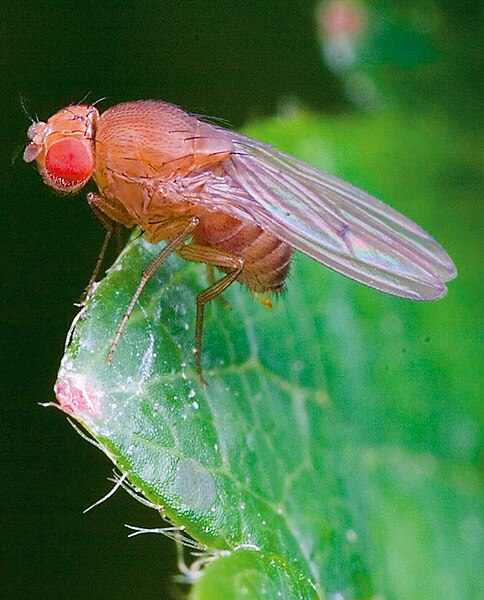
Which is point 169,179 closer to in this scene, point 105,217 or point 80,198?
point 105,217

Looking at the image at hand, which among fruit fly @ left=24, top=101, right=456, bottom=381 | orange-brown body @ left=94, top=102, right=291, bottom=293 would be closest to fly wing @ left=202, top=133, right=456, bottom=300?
fruit fly @ left=24, top=101, right=456, bottom=381

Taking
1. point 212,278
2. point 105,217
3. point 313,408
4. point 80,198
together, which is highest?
point 80,198

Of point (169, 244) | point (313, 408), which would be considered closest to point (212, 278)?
point (169, 244)

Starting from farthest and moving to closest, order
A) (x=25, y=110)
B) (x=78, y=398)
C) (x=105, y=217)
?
(x=25, y=110)
(x=105, y=217)
(x=78, y=398)

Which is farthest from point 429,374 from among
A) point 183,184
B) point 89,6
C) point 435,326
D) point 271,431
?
point 89,6

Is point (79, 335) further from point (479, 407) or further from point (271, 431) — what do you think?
point (479, 407)

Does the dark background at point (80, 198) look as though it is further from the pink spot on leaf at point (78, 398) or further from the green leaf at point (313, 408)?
the pink spot on leaf at point (78, 398)

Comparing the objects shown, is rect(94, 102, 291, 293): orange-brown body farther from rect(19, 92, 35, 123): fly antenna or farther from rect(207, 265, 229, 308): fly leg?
rect(19, 92, 35, 123): fly antenna
